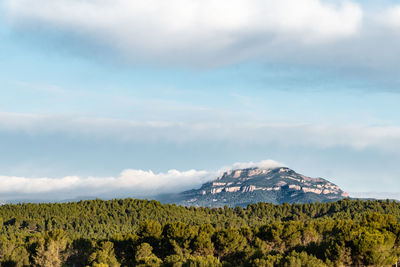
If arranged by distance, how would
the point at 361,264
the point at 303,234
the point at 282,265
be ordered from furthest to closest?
the point at 303,234 → the point at 361,264 → the point at 282,265

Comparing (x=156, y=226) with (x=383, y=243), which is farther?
(x=156, y=226)

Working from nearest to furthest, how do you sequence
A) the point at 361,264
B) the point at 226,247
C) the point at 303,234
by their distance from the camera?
1. the point at 361,264
2. the point at 226,247
3. the point at 303,234

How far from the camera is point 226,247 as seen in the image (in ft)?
413

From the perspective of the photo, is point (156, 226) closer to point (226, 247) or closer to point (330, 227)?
point (226, 247)

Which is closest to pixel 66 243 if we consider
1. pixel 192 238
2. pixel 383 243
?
pixel 192 238

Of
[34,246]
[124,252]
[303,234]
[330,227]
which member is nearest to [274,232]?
[303,234]

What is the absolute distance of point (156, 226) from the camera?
13962 centimetres

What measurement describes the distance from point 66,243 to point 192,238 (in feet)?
133

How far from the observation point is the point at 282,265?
78188 mm

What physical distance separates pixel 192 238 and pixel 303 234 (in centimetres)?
3229

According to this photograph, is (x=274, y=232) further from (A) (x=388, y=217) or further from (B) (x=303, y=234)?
(A) (x=388, y=217)

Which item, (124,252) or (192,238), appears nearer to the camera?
(192,238)

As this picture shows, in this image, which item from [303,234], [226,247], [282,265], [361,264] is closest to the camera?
[282,265]

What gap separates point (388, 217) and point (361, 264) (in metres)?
54.1
